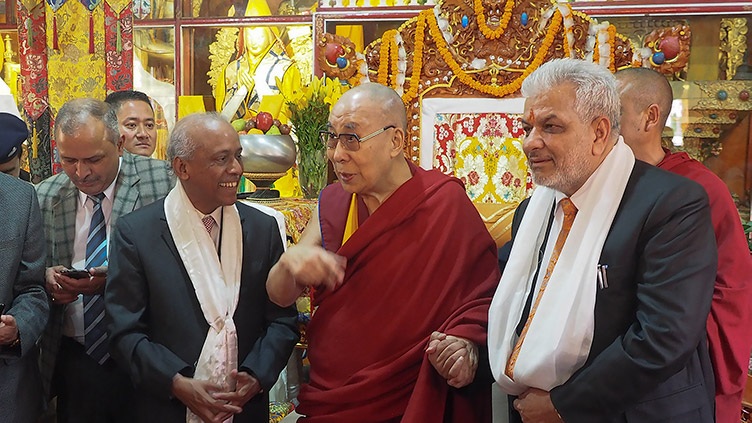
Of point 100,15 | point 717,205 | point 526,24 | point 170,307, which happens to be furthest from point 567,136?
point 100,15

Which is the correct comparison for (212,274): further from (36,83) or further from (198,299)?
(36,83)

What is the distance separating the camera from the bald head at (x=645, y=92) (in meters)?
2.21

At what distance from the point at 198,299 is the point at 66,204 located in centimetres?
67

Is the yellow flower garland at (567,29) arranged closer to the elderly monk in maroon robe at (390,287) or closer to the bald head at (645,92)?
the bald head at (645,92)

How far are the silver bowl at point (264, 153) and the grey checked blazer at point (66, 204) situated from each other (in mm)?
597

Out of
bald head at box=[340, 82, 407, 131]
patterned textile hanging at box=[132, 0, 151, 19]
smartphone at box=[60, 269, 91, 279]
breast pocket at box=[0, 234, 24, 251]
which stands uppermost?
patterned textile hanging at box=[132, 0, 151, 19]

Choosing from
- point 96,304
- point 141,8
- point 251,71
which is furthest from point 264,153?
point 141,8

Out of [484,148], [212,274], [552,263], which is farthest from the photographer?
[484,148]

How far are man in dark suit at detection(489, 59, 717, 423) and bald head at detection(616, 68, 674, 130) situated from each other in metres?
0.56

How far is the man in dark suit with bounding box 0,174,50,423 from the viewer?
6.55 feet

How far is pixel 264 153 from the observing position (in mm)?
2986

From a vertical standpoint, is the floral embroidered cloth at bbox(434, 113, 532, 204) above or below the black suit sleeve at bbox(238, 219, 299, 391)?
above

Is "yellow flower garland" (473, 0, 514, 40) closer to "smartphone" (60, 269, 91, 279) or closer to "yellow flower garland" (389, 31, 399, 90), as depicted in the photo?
"yellow flower garland" (389, 31, 399, 90)

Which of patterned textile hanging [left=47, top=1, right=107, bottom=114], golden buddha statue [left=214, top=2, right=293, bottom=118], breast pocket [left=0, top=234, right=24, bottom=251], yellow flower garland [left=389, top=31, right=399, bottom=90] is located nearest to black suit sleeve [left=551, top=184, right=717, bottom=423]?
breast pocket [left=0, top=234, right=24, bottom=251]
